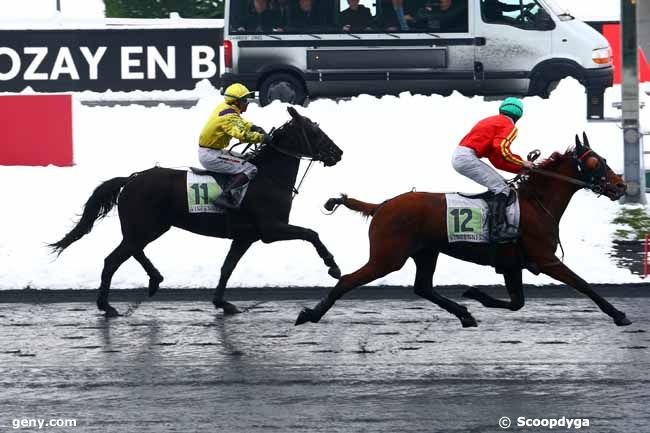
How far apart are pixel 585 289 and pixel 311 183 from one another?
8.08m

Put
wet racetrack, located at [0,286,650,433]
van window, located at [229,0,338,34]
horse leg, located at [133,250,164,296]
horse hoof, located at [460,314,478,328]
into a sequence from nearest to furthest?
1. wet racetrack, located at [0,286,650,433]
2. horse hoof, located at [460,314,478,328]
3. horse leg, located at [133,250,164,296]
4. van window, located at [229,0,338,34]

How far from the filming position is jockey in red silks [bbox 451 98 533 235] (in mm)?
12102

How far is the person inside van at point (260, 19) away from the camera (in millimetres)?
24234

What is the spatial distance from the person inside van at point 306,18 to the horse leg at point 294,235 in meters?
11.2

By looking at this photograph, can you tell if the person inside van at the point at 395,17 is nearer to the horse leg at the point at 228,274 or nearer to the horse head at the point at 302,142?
the horse head at the point at 302,142

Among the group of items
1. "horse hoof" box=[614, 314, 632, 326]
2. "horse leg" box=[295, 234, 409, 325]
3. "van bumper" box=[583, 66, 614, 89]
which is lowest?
"horse hoof" box=[614, 314, 632, 326]

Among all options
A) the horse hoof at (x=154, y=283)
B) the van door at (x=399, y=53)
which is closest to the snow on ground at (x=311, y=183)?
the van door at (x=399, y=53)

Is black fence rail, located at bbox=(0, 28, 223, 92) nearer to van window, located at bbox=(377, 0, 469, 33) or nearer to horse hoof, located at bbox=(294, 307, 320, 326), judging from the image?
van window, located at bbox=(377, 0, 469, 33)

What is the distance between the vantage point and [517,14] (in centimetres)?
2378

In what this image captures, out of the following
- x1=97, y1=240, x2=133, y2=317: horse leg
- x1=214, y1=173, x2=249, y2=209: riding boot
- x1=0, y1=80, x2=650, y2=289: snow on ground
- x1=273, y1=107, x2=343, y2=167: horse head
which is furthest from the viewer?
x1=0, y1=80, x2=650, y2=289: snow on ground

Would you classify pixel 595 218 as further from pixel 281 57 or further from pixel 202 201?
pixel 281 57

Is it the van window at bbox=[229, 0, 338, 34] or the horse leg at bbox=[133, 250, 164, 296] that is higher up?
the van window at bbox=[229, 0, 338, 34]

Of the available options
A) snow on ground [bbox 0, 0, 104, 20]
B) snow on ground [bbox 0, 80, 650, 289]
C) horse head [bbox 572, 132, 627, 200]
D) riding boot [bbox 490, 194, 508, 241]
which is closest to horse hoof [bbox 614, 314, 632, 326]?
horse head [bbox 572, 132, 627, 200]

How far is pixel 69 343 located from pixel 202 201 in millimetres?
Result: 2350
